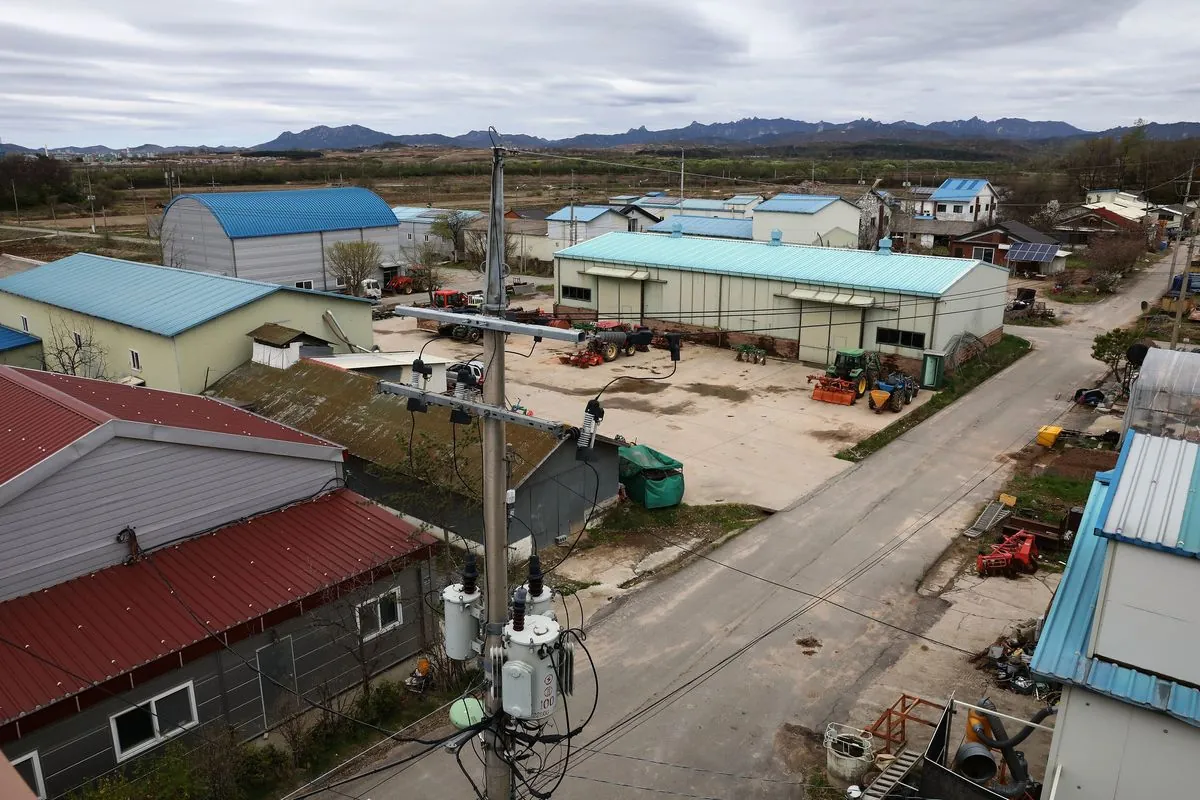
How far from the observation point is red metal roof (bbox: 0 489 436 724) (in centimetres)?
1050

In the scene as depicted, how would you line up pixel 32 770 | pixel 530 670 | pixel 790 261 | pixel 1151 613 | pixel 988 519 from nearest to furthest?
pixel 530 670, pixel 1151 613, pixel 32 770, pixel 988 519, pixel 790 261

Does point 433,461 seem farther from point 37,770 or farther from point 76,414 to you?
point 37,770

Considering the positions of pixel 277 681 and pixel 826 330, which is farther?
pixel 826 330

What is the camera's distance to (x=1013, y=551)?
58.4 feet

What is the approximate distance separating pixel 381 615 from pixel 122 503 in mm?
4207

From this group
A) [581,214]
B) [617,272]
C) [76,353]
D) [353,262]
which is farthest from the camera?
[581,214]

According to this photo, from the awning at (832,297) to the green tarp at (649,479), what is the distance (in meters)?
14.6

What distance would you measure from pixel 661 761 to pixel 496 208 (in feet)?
28.8

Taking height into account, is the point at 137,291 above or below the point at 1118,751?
above

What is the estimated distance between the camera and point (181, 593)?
39.5 ft

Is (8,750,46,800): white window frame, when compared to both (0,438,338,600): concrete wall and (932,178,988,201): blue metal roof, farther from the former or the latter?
(932,178,988,201): blue metal roof

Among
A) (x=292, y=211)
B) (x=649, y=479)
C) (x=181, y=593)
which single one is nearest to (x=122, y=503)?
(x=181, y=593)

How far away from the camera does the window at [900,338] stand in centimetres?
3142

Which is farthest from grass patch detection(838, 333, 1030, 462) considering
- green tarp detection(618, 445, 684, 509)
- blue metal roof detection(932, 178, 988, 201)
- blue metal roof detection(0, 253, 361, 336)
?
blue metal roof detection(932, 178, 988, 201)
